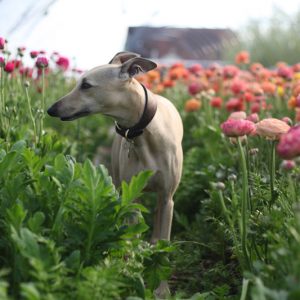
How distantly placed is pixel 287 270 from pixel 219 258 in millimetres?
1707

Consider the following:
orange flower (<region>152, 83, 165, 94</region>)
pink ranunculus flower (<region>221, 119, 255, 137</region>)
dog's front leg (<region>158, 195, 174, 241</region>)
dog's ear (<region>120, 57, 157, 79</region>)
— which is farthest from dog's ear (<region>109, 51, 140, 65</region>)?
orange flower (<region>152, 83, 165, 94</region>)

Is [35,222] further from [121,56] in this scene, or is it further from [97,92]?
[121,56]

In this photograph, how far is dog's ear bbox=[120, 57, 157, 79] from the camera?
3.44 m

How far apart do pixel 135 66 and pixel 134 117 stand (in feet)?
0.87

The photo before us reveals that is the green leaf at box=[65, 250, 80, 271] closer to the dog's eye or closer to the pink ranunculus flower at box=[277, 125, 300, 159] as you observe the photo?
the pink ranunculus flower at box=[277, 125, 300, 159]

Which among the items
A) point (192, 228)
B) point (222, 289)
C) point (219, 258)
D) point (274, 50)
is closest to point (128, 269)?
point (222, 289)

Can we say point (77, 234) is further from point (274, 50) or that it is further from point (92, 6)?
point (274, 50)

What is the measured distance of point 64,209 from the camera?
2613 mm

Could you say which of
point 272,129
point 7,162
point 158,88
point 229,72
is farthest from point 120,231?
point 158,88

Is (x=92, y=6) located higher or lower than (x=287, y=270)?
higher

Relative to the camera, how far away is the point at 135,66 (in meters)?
3.47

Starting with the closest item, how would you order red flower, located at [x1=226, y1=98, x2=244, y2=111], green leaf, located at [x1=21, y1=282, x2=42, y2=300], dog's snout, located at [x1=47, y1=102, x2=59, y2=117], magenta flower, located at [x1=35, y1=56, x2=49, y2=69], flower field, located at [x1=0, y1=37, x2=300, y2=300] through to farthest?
1. green leaf, located at [x1=21, y1=282, x2=42, y2=300]
2. flower field, located at [x1=0, y1=37, x2=300, y2=300]
3. dog's snout, located at [x1=47, y1=102, x2=59, y2=117]
4. magenta flower, located at [x1=35, y1=56, x2=49, y2=69]
5. red flower, located at [x1=226, y1=98, x2=244, y2=111]

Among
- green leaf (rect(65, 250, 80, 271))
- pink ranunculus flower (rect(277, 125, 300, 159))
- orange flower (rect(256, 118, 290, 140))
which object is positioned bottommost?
green leaf (rect(65, 250, 80, 271))

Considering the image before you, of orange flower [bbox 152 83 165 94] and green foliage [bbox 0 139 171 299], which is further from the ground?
orange flower [bbox 152 83 165 94]
